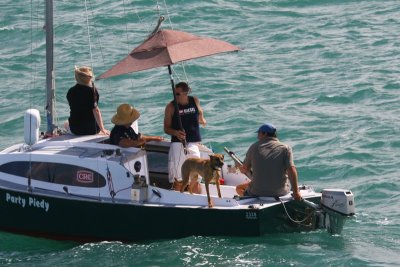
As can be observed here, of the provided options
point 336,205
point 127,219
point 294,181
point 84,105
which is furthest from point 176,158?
point 336,205

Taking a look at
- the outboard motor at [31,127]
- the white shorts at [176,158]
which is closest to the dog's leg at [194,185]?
the white shorts at [176,158]

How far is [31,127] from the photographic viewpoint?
61.5ft

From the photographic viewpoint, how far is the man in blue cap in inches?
709

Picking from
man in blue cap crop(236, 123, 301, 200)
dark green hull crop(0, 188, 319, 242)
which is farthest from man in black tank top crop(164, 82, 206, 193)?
man in blue cap crop(236, 123, 301, 200)

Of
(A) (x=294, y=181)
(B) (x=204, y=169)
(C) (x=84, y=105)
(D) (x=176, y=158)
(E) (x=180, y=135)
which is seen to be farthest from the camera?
(C) (x=84, y=105)

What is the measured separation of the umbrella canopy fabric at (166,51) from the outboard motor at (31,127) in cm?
131

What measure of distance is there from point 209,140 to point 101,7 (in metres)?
12.1

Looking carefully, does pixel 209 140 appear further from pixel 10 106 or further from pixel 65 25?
pixel 65 25

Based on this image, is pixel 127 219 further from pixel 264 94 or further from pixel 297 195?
pixel 264 94

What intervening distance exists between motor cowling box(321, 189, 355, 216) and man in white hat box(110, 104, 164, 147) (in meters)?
2.86

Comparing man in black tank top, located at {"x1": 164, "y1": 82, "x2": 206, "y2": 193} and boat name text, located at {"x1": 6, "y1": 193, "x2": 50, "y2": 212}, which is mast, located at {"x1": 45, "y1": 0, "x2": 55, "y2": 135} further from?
man in black tank top, located at {"x1": 164, "y1": 82, "x2": 206, "y2": 193}

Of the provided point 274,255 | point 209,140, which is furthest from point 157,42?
point 209,140

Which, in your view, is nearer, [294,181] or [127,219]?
[294,181]

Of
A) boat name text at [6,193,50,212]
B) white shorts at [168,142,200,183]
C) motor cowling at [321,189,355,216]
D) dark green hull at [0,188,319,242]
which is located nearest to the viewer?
dark green hull at [0,188,319,242]
